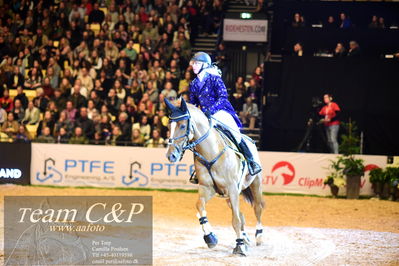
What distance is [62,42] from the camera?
2305 cm

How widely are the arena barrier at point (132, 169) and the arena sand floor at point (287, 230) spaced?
61 cm

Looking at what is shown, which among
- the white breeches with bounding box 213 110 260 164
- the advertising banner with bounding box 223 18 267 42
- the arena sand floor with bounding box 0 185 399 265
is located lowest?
the arena sand floor with bounding box 0 185 399 265

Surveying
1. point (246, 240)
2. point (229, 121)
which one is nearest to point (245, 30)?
point (229, 121)

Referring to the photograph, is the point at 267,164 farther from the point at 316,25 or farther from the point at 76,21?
the point at 76,21

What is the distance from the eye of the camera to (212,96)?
9.97 m

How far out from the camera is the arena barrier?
18.3 m

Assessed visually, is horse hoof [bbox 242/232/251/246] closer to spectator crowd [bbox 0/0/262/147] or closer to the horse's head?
the horse's head

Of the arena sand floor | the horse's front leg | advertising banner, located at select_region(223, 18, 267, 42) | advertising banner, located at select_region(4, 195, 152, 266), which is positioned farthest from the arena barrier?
advertising banner, located at select_region(4, 195, 152, 266)

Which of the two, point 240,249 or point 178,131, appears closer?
point 178,131

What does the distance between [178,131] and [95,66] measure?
14009mm

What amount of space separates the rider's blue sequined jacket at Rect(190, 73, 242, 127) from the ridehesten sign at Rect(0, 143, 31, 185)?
999 centimetres

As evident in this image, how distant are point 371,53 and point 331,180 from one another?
475 cm

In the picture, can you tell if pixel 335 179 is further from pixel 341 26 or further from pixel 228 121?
pixel 228 121

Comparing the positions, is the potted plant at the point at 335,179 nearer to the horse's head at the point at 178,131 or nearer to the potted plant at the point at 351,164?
the potted plant at the point at 351,164
